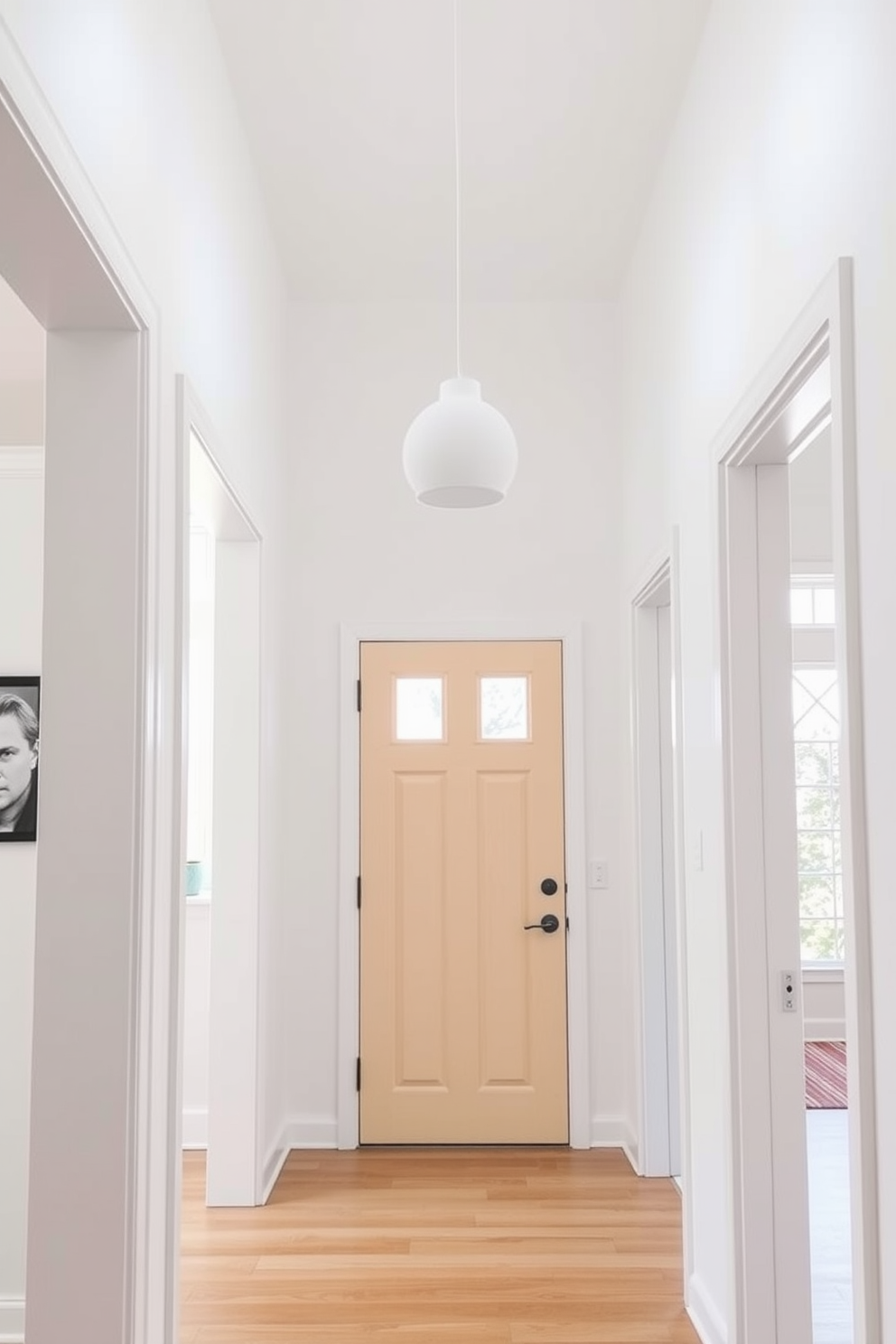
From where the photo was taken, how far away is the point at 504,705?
466 cm

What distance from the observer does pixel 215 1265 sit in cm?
331

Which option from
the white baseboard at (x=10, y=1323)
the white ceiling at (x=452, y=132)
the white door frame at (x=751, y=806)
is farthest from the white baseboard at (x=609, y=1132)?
the white ceiling at (x=452, y=132)

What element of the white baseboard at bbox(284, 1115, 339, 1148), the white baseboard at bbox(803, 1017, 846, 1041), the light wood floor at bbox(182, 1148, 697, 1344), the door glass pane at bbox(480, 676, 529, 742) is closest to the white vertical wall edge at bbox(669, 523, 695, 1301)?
the light wood floor at bbox(182, 1148, 697, 1344)

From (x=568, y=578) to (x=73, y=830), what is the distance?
2.91 meters

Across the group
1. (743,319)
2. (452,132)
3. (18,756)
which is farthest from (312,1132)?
(452,132)

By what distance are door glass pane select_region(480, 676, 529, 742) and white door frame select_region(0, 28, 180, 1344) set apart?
7.63 feet

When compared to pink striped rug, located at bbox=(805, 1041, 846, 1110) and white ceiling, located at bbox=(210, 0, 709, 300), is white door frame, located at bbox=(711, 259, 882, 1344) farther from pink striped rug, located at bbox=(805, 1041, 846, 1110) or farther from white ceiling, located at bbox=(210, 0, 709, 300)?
pink striped rug, located at bbox=(805, 1041, 846, 1110)

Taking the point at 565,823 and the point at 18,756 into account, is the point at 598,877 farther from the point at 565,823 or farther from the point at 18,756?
the point at 18,756

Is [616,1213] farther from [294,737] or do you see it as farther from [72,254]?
[72,254]

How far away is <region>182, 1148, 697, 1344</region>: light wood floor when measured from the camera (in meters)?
2.92

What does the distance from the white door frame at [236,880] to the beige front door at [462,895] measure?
2.48 ft

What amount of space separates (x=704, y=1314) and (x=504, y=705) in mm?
2332

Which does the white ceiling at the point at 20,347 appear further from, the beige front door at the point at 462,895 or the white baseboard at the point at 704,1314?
the white baseboard at the point at 704,1314

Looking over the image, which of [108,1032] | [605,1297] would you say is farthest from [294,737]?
[108,1032]
